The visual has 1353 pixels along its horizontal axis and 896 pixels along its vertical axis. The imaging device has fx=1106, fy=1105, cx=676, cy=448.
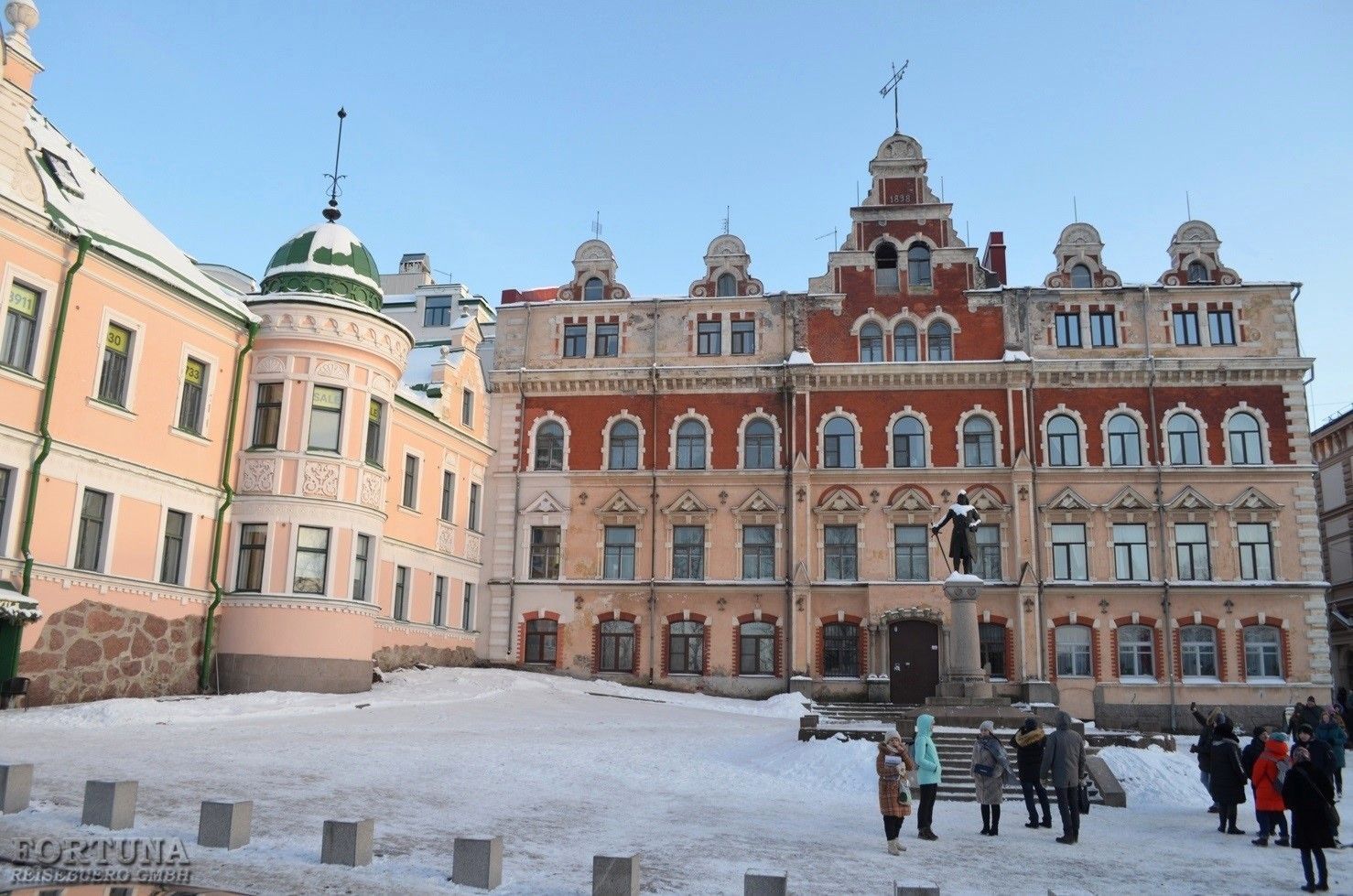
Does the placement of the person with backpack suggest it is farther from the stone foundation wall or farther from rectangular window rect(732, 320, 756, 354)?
rectangular window rect(732, 320, 756, 354)

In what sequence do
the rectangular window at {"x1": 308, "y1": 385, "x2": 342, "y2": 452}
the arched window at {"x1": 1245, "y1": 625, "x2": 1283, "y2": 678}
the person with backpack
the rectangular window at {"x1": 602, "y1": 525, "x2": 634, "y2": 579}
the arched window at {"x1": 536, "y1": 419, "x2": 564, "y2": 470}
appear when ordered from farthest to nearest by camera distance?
the arched window at {"x1": 536, "y1": 419, "x2": 564, "y2": 470} → the rectangular window at {"x1": 602, "y1": 525, "x2": 634, "y2": 579} → the arched window at {"x1": 1245, "y1": 625, "x2": 1283, "y2": 678} → the rectangular window at {"x1": 308, "y1": 385, "x2": 342, "y2": 452} → the person with backpack

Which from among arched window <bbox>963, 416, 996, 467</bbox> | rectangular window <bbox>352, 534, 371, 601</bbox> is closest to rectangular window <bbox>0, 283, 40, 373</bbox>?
rectangular window <bbox>352, 534, 371, 601</bbox>

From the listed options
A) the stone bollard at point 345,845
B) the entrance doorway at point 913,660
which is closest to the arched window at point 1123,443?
the entrance doorway at point 913,660

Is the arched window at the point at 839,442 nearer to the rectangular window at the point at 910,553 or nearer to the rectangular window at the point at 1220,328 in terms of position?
the rectangular window at the point at 910,553

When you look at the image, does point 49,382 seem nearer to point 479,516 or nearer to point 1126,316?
point 479,516

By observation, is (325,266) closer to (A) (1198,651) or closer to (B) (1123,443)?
(B) (1123,443)

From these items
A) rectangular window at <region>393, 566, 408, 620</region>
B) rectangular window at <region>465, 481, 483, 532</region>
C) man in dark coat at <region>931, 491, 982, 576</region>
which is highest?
rectangular window at <region>465, 481, 483, 532</region>

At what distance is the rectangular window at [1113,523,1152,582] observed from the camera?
37312 mm

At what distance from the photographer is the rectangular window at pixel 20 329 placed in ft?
69.6

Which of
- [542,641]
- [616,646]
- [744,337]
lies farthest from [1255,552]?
[542,641]

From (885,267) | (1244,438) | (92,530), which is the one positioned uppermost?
(885,267)

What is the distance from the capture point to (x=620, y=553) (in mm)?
39688

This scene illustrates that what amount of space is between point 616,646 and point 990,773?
2466 centimetres

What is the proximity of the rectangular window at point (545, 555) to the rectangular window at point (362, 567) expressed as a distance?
11459 mm
